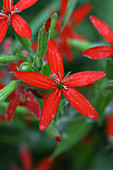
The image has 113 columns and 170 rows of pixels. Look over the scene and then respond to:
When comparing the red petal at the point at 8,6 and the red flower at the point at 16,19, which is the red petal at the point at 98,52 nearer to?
the red flower at the point at 16,19

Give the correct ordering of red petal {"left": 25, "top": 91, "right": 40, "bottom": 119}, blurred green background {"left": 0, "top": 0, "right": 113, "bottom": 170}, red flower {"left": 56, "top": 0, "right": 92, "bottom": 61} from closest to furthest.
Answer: red petal {"left": 25, "top": 91, "right": 40, "bottom": 119} < red flower {"left": 56, "top": 0, "right": 92, "bottom": 61} < blurred green background {"left": 0, "top": 0, "right": 113, "bottom": 170}

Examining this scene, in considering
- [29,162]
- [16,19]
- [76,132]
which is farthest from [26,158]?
[16,19]

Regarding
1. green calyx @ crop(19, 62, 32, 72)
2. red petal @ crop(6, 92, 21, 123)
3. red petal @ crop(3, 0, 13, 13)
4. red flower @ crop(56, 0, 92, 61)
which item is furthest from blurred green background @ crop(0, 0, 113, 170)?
green calyx @ crop(19, 62, 32, 72)

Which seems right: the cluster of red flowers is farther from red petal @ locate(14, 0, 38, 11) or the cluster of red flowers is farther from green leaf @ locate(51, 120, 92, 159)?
green leaf @ locate(51, 120, 92, 159)

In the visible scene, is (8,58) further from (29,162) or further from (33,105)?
(29,162)

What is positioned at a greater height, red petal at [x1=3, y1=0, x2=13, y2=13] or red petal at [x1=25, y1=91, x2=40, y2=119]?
red petal at [x1=3, y1=0, x2=13, y2=13]

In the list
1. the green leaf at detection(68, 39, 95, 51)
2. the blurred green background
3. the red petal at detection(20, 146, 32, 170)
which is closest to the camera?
the green leaf at detection(68, 39, 95, 51)
